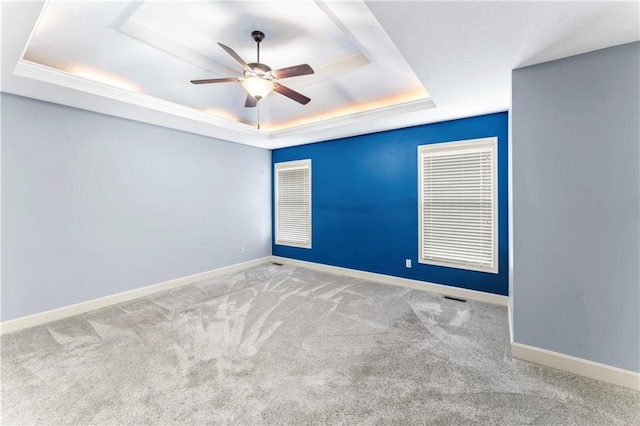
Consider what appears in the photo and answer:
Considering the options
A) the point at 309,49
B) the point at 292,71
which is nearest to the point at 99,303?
the point at 292,71

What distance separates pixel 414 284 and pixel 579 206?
2.46 meters

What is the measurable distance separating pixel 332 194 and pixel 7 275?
172 inches

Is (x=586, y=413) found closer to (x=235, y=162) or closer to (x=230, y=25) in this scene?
(x=230, y=25)

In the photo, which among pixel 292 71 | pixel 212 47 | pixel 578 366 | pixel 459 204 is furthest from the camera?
pixel 459 204

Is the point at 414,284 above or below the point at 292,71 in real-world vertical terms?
below

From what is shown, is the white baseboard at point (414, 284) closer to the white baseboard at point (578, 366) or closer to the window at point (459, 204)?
the window at point (459, 204)

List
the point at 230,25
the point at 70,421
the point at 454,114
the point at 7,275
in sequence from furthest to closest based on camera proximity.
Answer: the point at 454,114
the point at 7,275
the point at 230,25
the point at 70,421

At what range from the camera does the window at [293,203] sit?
5637 millimetres

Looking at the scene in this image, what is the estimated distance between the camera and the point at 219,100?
12.6 feet

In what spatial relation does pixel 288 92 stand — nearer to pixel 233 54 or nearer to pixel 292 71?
pixel 292 71

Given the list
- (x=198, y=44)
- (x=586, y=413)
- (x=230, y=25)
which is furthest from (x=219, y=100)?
(x=586, y=413)

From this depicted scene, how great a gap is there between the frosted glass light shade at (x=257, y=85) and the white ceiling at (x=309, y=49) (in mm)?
407

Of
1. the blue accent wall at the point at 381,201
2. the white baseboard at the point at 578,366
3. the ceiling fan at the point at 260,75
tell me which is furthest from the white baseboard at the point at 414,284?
the ceiling fan at the point at 260,75

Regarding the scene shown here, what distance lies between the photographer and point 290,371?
2.23m
